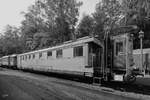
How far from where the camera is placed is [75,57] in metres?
16.1

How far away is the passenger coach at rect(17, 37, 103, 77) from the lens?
14438 mm

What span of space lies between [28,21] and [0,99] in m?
42.5

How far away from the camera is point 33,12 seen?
48.0 meters

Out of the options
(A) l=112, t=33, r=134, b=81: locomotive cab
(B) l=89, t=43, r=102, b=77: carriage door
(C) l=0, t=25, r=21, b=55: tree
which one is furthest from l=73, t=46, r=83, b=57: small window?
(C) l=0, t=25, r=21, b=55: tree

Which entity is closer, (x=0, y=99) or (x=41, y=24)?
(x=0, y=99)

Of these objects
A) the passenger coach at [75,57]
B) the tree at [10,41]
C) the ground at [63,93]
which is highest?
the tree at [10,41]

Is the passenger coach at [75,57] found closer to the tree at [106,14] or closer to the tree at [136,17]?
the tree at [136,17]

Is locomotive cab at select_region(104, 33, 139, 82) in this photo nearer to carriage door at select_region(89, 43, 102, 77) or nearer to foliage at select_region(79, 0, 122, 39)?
carriage door at select_region(89, 43, 102, 77)

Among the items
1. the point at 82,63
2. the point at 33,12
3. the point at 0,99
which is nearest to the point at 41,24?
the point at 33,12

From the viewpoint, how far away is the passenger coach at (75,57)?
47.4 feet

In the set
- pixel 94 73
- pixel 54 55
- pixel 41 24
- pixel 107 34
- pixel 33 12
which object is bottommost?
pixel 94 73

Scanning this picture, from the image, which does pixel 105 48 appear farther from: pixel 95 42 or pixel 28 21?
pixel 28 21

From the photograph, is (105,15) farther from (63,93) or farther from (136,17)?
(63,93)

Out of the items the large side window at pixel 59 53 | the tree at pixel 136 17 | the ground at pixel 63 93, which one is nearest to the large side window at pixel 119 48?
the ground at pixel 63 93
